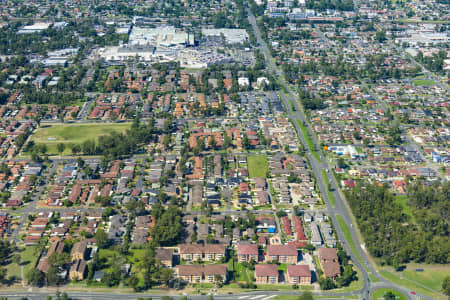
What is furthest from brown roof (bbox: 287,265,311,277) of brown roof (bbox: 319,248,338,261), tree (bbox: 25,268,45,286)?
tree (bbox: 25,268,45,286)

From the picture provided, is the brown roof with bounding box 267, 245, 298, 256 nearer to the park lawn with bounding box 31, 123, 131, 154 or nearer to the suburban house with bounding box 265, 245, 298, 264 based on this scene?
the suburban house with bounding box 265, 245, 298, 264

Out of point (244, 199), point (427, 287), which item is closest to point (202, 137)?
point (244, 199)

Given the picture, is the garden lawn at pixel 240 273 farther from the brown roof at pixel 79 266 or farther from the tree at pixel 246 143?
the tree at pixel 246 143

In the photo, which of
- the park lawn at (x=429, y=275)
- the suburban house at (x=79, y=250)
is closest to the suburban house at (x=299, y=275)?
the park lawn at (x=429, y=275)

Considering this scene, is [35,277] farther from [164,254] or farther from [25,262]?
[164,254]

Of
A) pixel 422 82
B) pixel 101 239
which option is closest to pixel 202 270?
pixel 101 239

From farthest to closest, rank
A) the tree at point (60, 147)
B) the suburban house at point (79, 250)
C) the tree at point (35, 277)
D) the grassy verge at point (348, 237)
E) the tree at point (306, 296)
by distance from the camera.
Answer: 1. the tree at point (60, 147)
2. the grassy verge at point (348, 237)
3. the suburban house at point (79, 250)
4. the tree at point (35, 277)
5. the tree at point (306, 296)
